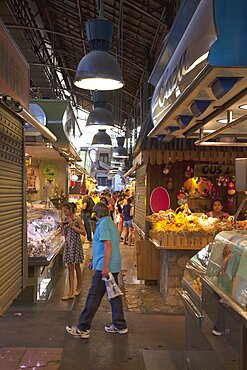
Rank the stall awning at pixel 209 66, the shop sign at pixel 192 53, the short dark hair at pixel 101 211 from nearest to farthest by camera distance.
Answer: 1. the stall awning at pixel 209 66
2. the shop sign at pixel 192 53
3. the short dark hair at pixel 101 211

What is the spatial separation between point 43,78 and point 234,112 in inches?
415

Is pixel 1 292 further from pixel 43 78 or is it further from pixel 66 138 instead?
pixel 43 78

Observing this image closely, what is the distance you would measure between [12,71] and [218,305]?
8.32ft

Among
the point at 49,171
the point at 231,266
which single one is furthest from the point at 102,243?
the point at 49,171

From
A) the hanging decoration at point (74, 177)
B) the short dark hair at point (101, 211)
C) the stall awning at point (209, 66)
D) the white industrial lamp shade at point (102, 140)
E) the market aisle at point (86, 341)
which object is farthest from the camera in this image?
the hanging decoration at point (74, 177)

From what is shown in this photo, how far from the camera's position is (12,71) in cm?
418

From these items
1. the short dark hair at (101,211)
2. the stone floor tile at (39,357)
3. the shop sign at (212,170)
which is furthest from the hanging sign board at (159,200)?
the stone floor tile at (39,357)

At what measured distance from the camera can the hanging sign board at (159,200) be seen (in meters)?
10.3

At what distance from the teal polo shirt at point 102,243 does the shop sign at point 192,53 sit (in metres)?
2.04

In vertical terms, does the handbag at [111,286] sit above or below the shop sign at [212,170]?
below

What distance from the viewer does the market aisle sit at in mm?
5469

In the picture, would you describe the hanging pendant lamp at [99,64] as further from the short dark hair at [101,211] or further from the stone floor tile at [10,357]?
the stone floor tile at [10,357]

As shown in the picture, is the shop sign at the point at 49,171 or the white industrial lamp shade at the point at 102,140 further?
the white industrial lamp shade at the point at 102,140

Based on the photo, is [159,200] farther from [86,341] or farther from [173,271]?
[86,341]
